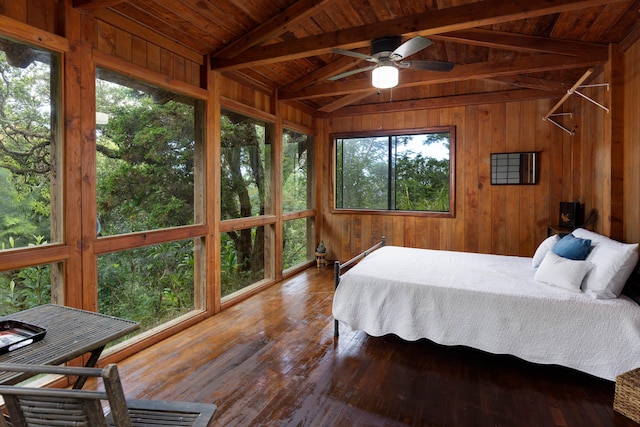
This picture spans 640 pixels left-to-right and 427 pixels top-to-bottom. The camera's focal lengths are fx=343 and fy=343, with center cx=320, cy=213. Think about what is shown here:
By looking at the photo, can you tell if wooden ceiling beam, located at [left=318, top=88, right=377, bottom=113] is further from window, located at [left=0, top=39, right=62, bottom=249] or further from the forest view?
window, located at [left=0, top=39, right=62, bottom=249]

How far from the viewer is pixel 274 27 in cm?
334

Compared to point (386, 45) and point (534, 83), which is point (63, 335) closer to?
point (386, 45)

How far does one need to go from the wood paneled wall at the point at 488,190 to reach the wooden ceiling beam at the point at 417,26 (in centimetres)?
254

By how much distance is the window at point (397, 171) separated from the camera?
533 cm

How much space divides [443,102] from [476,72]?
121 cm

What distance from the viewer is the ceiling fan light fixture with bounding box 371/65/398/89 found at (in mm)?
2936

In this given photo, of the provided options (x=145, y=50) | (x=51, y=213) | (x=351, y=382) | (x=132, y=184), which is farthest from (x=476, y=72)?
(x=51, y=213)

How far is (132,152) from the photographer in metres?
2.98

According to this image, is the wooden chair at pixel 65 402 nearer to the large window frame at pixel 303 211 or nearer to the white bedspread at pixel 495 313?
the white bedspread at pixel 495 313

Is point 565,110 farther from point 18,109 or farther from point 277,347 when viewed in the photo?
point 18,109

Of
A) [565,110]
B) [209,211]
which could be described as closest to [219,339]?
[209,211]

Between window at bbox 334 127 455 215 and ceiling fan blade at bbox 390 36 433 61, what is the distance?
2.66 m

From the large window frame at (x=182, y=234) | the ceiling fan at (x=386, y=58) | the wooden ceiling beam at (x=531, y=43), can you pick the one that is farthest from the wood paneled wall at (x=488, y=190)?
the large window frame at (x=182, y=234)

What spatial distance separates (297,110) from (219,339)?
3.80 meters
